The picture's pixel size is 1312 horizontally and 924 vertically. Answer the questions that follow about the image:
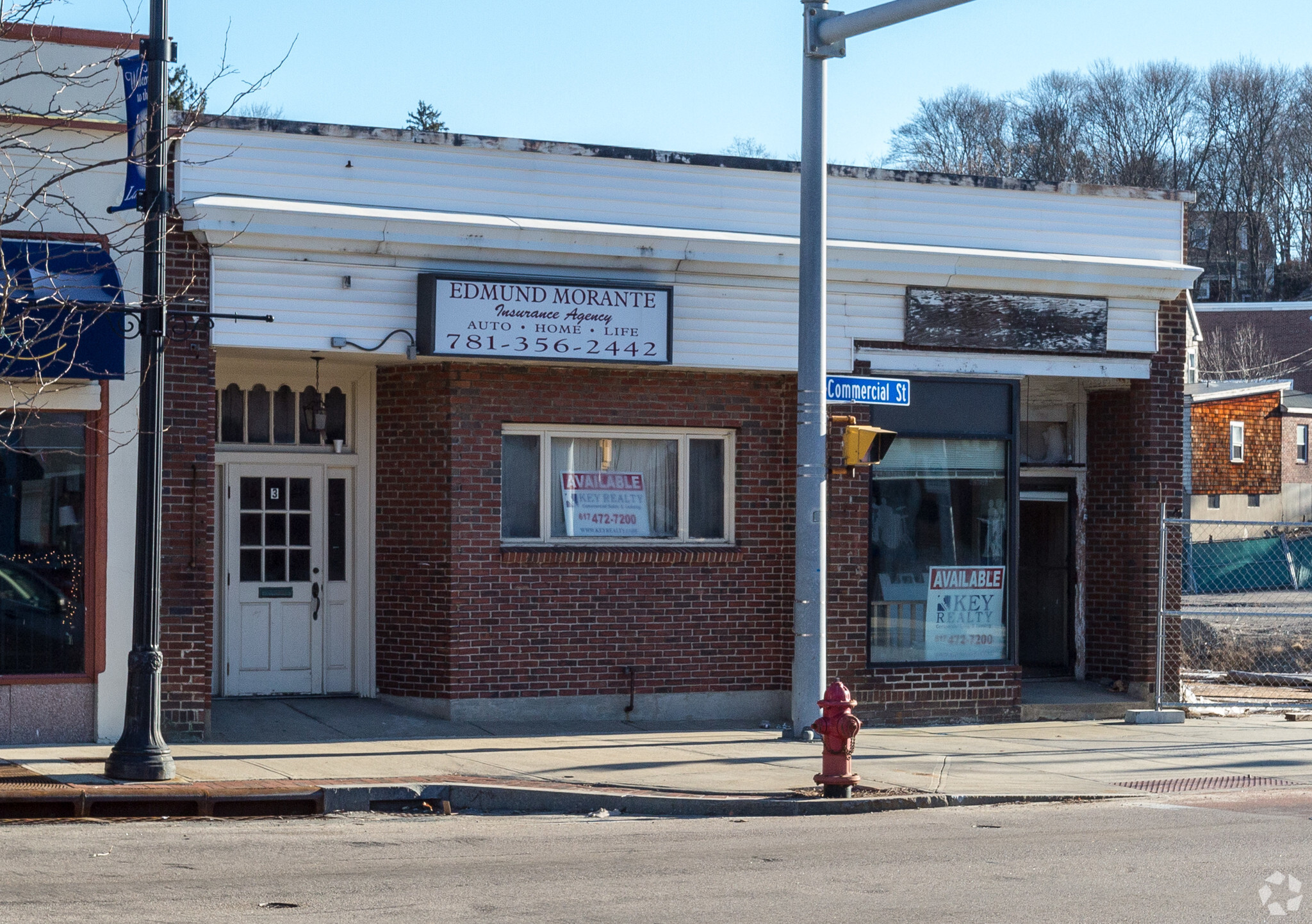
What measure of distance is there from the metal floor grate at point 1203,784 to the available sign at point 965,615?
345cm

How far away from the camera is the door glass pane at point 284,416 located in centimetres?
1459

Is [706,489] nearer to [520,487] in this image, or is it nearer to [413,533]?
[520,487]

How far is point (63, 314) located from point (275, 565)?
11.9 feet

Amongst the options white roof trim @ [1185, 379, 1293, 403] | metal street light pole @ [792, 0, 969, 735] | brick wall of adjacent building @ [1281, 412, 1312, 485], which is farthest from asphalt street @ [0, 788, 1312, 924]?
brick wall of adjacent building @ [1281, 412, 1312, 485]

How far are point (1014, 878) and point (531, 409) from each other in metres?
7.15

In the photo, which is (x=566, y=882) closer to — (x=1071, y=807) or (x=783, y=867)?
(x=783, y=867)

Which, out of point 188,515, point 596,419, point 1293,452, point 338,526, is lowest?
point 338,526

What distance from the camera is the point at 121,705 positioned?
492 inches

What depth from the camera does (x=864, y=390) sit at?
13.8 metres

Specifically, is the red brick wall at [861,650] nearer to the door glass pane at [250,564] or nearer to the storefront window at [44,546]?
→ the door glass pane at [250,564]

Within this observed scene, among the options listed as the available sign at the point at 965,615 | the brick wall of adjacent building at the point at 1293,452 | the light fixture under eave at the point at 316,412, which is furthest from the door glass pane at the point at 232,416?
the brick wall of adjacent building at the point at 1293,452

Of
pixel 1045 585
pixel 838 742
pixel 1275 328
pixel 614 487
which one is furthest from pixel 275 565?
pixel 1275 328

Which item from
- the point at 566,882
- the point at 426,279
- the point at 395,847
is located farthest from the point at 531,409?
the point at 566,882

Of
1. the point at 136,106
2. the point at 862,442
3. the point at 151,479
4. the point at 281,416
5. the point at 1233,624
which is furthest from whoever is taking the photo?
the point at 1233,624
